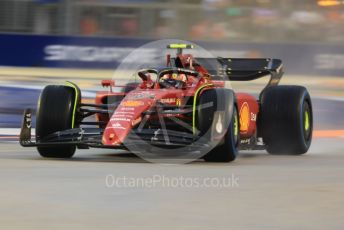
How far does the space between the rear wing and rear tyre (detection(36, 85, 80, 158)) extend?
2.43 m

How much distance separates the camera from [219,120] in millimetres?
8688

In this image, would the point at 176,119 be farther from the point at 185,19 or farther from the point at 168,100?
the point at 185,19

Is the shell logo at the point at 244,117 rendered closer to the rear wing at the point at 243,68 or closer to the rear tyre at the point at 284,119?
the rear tyre at the point at 284,119

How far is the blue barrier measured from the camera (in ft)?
81.5

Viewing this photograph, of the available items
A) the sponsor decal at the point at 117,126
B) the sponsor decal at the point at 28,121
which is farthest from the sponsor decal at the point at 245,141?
the sponsor decal at the point at 28,121

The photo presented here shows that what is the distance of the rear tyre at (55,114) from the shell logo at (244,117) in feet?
6.26

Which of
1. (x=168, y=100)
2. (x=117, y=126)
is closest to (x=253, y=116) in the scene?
(x=168, y=100)

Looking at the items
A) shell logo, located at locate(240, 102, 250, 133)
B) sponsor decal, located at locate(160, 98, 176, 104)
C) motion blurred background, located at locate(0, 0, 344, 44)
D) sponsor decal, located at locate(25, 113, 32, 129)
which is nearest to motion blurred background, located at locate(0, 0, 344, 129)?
motion blurred background, located at locate(0, 0, 344, 44)

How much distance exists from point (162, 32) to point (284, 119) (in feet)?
52.1

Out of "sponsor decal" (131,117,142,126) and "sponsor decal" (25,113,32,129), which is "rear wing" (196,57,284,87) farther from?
"sponsor decal" (25,113,32,129)

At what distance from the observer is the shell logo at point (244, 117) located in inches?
387

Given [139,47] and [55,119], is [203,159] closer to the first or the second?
[55,119]

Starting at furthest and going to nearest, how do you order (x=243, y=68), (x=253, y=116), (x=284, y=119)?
(x=243, y=68)
(x=284, y=119)
(x=253, y=116)

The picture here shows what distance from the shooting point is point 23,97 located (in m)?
17.6
